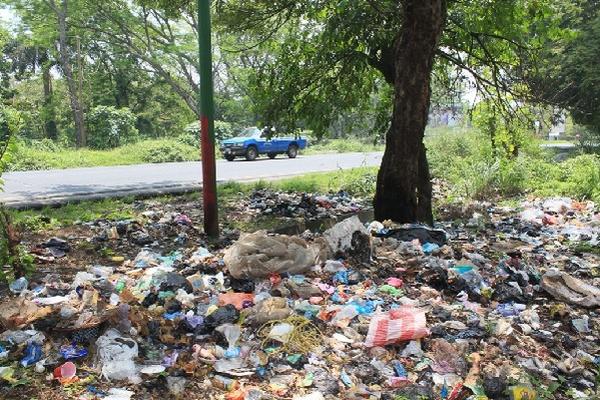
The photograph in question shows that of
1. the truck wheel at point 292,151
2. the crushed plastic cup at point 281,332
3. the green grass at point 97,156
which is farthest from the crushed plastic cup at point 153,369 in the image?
the truck wheel at point 292,151

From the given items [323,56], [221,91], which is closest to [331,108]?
[323,56]

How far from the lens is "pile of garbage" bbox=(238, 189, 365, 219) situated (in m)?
8.93

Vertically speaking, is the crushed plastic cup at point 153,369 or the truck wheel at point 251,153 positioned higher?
the truck wheel at point 251,153

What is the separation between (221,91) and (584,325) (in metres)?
32.9

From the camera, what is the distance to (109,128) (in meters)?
26.2

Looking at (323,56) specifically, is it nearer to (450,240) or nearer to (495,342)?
(450,240)

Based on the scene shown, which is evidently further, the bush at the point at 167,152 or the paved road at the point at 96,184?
the bush at the point at 167,152

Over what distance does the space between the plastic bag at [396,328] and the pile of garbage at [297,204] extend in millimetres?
5230

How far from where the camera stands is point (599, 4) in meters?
26.8

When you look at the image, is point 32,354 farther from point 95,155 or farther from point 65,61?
point 65,61

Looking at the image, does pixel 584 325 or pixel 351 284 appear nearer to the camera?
pixel 584 325

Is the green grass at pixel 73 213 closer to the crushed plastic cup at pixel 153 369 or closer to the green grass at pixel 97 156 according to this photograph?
the crushed plastic cup at pixel 153 369

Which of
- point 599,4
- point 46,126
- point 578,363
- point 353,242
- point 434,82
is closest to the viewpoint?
point 578,363

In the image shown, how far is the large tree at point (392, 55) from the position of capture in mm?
6562
